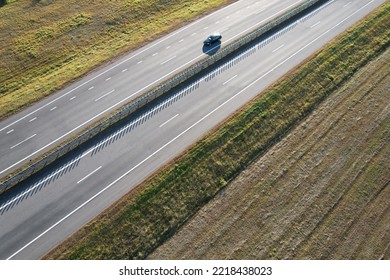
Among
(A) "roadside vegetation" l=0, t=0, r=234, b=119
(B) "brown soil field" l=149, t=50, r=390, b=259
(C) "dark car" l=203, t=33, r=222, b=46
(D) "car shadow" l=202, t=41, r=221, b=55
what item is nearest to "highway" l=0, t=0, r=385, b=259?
(D) "car shadow" l=202, t=41, r=221, b=55

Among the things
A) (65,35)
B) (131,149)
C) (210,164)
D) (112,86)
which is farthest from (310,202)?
(65,35)

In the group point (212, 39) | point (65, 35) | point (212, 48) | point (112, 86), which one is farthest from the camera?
point (65, 35)

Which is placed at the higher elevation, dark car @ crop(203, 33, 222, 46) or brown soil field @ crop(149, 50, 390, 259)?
dark car @ crop(203, 33, 222, 46)

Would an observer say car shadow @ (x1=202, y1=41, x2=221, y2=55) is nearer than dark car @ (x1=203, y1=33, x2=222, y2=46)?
Yes

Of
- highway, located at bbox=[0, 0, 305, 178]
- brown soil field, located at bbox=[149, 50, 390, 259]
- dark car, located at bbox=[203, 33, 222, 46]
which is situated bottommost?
brown soil field, located at bbox=[149, 50, 390, 259]

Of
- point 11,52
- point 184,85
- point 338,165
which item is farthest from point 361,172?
point 11,52

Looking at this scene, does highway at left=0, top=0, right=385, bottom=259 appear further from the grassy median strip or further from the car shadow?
the grassy median strip

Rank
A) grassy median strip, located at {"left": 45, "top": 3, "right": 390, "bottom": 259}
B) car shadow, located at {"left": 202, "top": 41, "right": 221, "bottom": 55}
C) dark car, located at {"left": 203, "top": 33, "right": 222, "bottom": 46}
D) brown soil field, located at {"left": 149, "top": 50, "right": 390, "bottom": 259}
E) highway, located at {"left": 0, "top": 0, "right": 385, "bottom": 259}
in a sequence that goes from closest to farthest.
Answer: grassy median strip, located at {"left": 45, "top": 3, "right": 390, "bottom": 259} < brown soil field, located at {"left": 149, "top": 50, "right": 390, "bottom": 259} < highway, located at {"left": 0, "top": 0, "right": 385, "bottom": 259} < car shadow, located at {"left": 202, "top": 41, "right": 221, "bottom": 55} < dark car, located at {"left": 203, "top": 33, "right": 222, "bottom": 46}

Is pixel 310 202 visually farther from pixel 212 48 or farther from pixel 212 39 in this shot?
pixel 212 39
